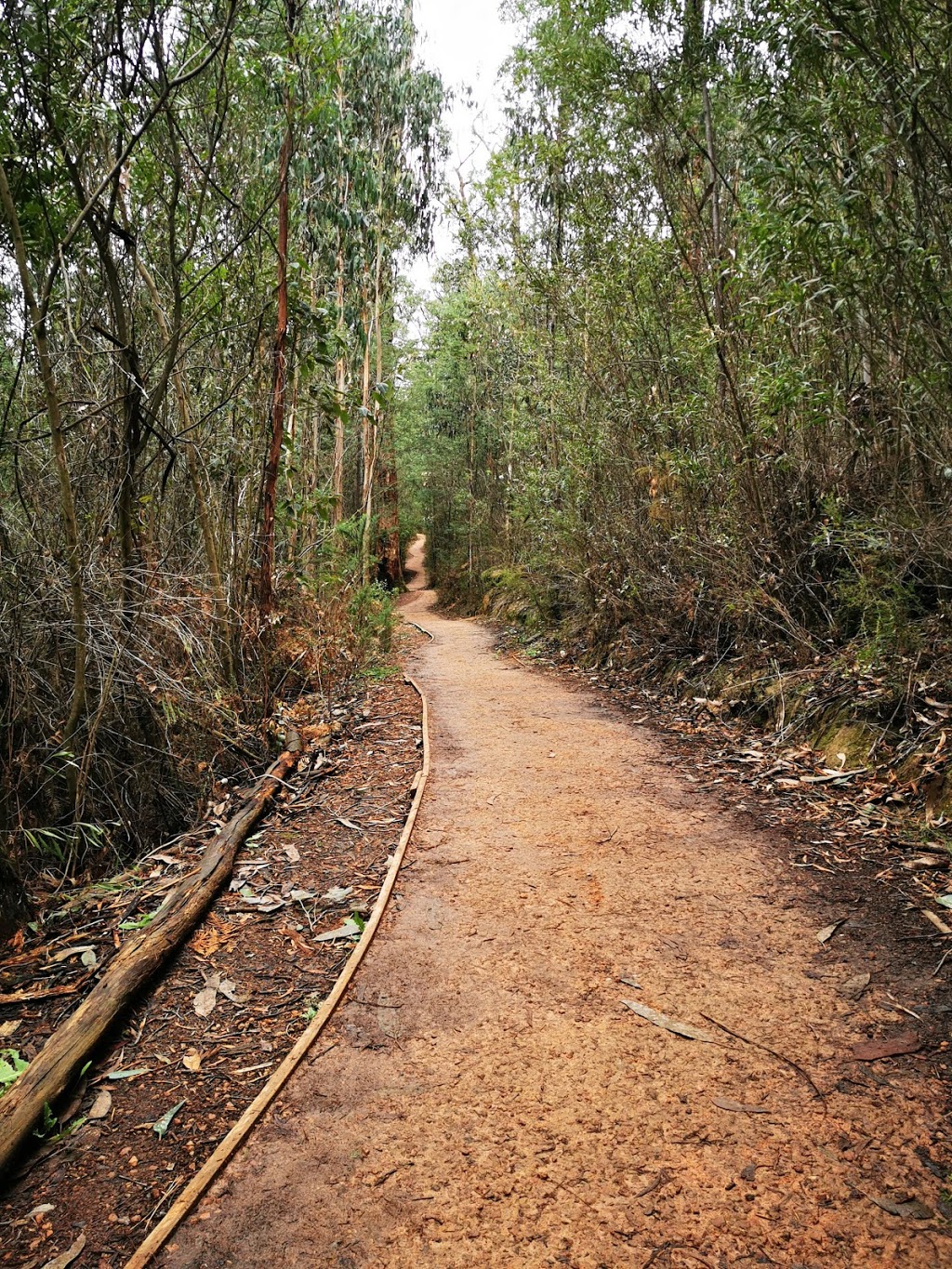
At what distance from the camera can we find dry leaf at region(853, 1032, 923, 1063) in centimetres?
233

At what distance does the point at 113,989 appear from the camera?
9.34ft

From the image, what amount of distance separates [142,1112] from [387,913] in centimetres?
130

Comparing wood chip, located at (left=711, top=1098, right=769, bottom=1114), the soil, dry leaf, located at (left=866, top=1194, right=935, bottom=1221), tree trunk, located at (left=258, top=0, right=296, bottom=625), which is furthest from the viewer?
tree trunk, located at (left=258, top=0, right=296, bottom=625)

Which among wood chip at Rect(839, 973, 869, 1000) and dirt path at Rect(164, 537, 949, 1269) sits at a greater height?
wood chip at Rect(839, 973, 869, 1000)

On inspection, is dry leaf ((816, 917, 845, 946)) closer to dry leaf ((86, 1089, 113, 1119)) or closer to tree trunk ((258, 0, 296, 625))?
dry leaf ((86, 1089, 113, 1119))

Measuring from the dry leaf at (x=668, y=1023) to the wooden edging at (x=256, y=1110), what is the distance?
113 cm

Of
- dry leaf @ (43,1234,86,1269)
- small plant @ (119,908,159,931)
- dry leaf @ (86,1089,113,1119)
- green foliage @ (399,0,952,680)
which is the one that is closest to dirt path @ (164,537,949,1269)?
dry leaf @ (43,1234,86,1269)

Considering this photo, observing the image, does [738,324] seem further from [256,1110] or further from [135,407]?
[256,1110]

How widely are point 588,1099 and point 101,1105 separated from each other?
5.34ft

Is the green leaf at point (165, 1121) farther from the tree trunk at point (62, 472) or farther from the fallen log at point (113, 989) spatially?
the tree trunk at point (62, 472)

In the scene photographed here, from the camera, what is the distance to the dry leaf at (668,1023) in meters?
2.48

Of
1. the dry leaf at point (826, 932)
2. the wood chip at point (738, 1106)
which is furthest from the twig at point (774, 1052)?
the dry leaf at point (826, 932)

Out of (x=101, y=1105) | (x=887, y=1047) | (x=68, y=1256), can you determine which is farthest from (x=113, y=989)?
(x=887, y=1047)

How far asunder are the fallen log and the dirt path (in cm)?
75
